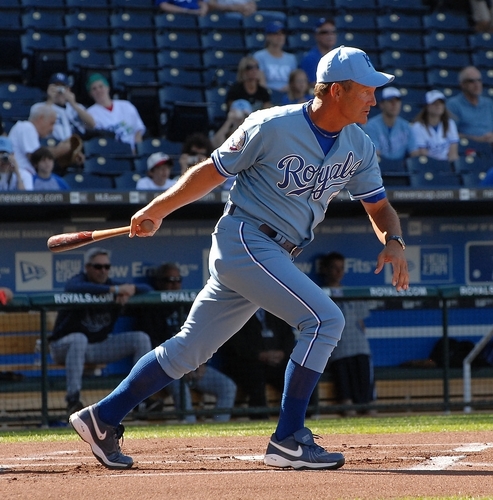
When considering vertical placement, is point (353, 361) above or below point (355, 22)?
below

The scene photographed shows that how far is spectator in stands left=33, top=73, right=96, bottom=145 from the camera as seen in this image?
9414 mm

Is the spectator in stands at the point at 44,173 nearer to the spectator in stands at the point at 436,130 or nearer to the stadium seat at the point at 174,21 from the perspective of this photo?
the stadium seat at the point at 174,21

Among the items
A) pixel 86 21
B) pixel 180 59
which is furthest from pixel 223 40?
pixel 86 21

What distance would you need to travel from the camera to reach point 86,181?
8922mm

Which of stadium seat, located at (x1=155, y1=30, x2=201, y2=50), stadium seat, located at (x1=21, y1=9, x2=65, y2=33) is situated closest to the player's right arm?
stadium seat, located at (x1=21, y1=9, x2=65, y2=33)

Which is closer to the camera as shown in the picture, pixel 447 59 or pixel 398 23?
pixel 447 59

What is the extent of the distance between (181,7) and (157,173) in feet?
11.7

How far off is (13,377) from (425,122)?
4.89m

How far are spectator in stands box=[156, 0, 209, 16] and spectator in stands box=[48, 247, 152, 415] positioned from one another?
15.4ft

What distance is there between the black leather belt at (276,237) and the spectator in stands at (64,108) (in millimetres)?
5492

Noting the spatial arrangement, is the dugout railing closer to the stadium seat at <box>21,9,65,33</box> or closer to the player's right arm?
the player's right arm

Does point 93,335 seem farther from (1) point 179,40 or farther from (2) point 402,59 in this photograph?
(2) point 402,59

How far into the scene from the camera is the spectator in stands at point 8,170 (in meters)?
8.26

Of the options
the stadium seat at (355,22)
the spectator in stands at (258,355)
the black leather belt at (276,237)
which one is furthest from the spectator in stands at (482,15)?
the black leather belt at (276,237)
